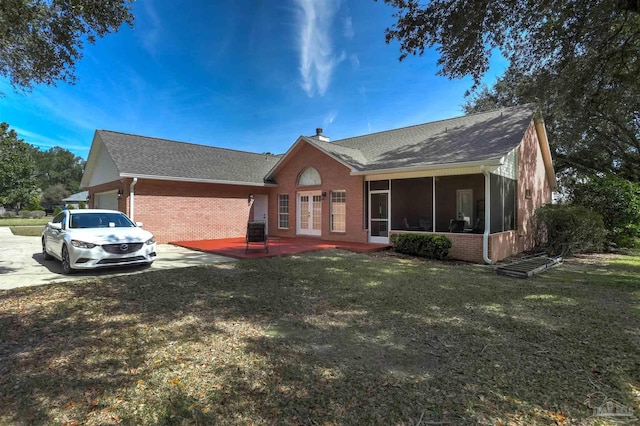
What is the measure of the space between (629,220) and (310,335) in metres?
16.6

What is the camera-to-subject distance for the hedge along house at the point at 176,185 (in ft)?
46.3

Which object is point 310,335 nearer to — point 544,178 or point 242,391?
point 242,391

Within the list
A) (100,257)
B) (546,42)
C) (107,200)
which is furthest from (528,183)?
(107,200)

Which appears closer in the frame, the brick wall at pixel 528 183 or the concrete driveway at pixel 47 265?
the concrete driveway at pixel 47 265

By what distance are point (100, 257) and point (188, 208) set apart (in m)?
7.75

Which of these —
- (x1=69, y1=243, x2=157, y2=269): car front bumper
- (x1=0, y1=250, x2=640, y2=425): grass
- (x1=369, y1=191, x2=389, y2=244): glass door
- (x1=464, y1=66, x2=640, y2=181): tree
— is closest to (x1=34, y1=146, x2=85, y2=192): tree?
(x1=69, y1=243, x2=157, y2=269): car front bumper

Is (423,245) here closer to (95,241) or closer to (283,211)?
(283,211)

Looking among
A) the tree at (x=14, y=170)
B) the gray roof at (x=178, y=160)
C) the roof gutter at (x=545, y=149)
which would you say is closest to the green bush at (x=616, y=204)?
the roof gutter at (x=545, y=149)

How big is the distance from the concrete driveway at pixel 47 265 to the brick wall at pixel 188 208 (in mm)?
2023

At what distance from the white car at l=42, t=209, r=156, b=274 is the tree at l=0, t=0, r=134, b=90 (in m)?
→ 3.89

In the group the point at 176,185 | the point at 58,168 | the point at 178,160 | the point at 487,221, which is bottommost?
the point at 487,221

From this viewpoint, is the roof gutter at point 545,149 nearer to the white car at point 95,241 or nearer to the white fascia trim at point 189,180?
the white fascia trim at point 189,180

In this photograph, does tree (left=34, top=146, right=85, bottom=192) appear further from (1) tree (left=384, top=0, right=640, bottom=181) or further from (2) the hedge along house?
(1) tree (left=384, top=0, right=640, bottom=181)

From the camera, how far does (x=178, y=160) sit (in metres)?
16.3
